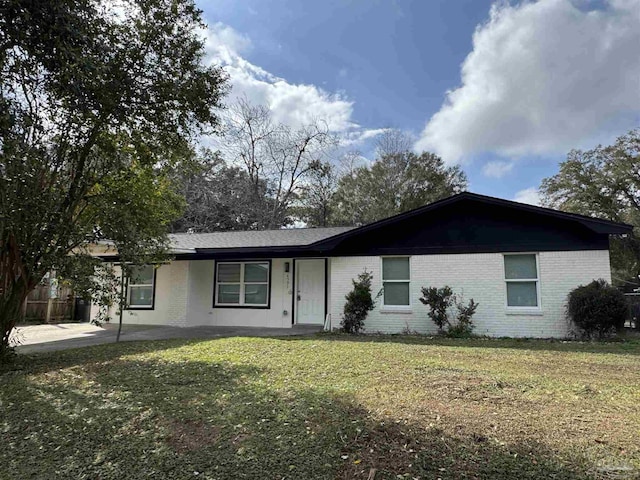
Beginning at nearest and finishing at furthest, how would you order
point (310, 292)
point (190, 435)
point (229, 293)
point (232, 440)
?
point (232, 440), point (190, 435), point (310, 292), point (229, 293)

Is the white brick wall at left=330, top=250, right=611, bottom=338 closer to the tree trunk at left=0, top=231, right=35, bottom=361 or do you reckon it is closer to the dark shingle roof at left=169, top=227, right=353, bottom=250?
the dark shingle roof at left=169, top=227, right=353, bottom=250

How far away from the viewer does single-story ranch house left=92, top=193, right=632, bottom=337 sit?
33.4ft

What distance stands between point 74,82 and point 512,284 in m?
10.4

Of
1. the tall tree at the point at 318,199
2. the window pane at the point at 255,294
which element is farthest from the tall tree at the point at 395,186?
the window pane at the point at 255,294

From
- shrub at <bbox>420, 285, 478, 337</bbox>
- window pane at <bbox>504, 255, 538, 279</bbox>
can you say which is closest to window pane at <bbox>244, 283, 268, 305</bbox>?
shrub at <bbox>420, 285, 478, 337</bbox>

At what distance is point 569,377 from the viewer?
546cm

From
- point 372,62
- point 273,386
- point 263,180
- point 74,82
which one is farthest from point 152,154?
point 263,180

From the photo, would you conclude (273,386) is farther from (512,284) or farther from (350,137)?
(350,137)

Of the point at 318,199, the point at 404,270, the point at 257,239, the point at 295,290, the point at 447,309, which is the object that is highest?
the point at 318,199

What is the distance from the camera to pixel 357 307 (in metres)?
11.1

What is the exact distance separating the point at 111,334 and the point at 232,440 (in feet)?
31.6

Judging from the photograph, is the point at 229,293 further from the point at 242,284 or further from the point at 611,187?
the point at 611,187

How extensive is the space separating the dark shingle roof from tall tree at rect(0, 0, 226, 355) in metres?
5.03

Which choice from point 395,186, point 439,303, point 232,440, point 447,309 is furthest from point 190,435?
point 395,186
